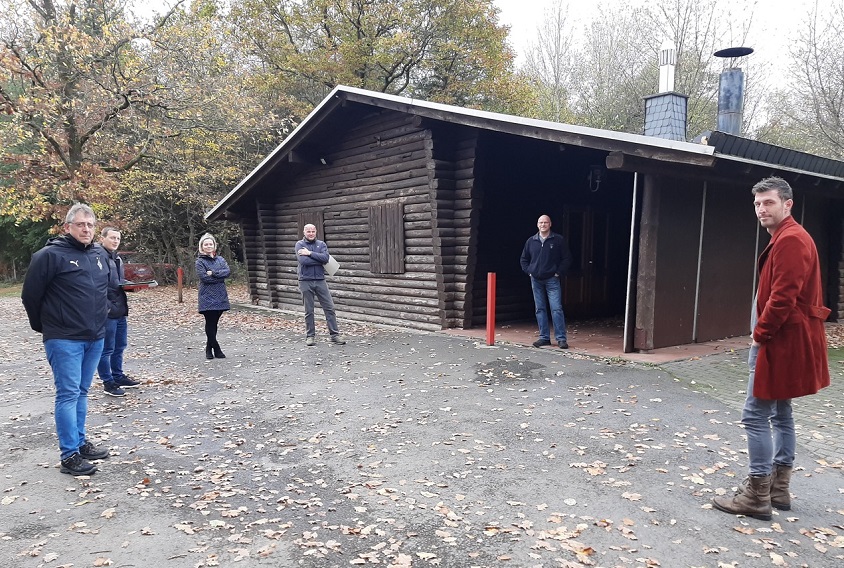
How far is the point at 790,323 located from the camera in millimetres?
3406

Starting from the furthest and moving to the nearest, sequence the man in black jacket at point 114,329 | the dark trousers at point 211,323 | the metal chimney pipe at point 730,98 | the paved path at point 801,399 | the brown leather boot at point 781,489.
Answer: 1. the metal chimney pipe at point 730,98
2. the dark trousers at point 211,323
3. the man in black jacket at point 114,329
4. the paved path at point 801,399
5. the brown leather boot at point 781,489

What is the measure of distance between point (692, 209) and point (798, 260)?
5347 mm

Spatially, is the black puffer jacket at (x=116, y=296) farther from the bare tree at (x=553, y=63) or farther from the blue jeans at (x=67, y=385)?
the bare tree at (x=553, y=63)

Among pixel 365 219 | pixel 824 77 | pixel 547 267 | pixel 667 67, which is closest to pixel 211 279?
pixel 365 219

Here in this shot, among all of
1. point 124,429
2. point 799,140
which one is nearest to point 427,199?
point 124,429

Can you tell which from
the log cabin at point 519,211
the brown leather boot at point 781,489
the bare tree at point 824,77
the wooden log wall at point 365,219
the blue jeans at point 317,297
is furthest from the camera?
the bare tree at point 824,77

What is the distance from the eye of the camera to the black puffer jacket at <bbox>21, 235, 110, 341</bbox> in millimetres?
4254

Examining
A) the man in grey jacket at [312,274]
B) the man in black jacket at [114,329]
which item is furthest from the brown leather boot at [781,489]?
the man in grey jacket at [312,274]

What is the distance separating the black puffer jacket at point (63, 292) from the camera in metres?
4.25

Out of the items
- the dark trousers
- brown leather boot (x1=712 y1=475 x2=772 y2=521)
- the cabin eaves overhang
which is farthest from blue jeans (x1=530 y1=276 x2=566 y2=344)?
brown leather boot (x1=712 y1=475 x2=772 y2=521)

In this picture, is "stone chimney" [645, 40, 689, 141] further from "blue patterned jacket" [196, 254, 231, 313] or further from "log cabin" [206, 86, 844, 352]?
"blue patterned jacket" [196, 254, 231, 313]

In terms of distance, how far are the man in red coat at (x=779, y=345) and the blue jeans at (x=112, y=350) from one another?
6.10m

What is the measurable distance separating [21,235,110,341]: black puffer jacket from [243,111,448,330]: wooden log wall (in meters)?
6.51

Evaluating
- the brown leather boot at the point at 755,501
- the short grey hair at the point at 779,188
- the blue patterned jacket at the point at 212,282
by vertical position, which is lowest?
the brown leather boot at the point at 755,501
